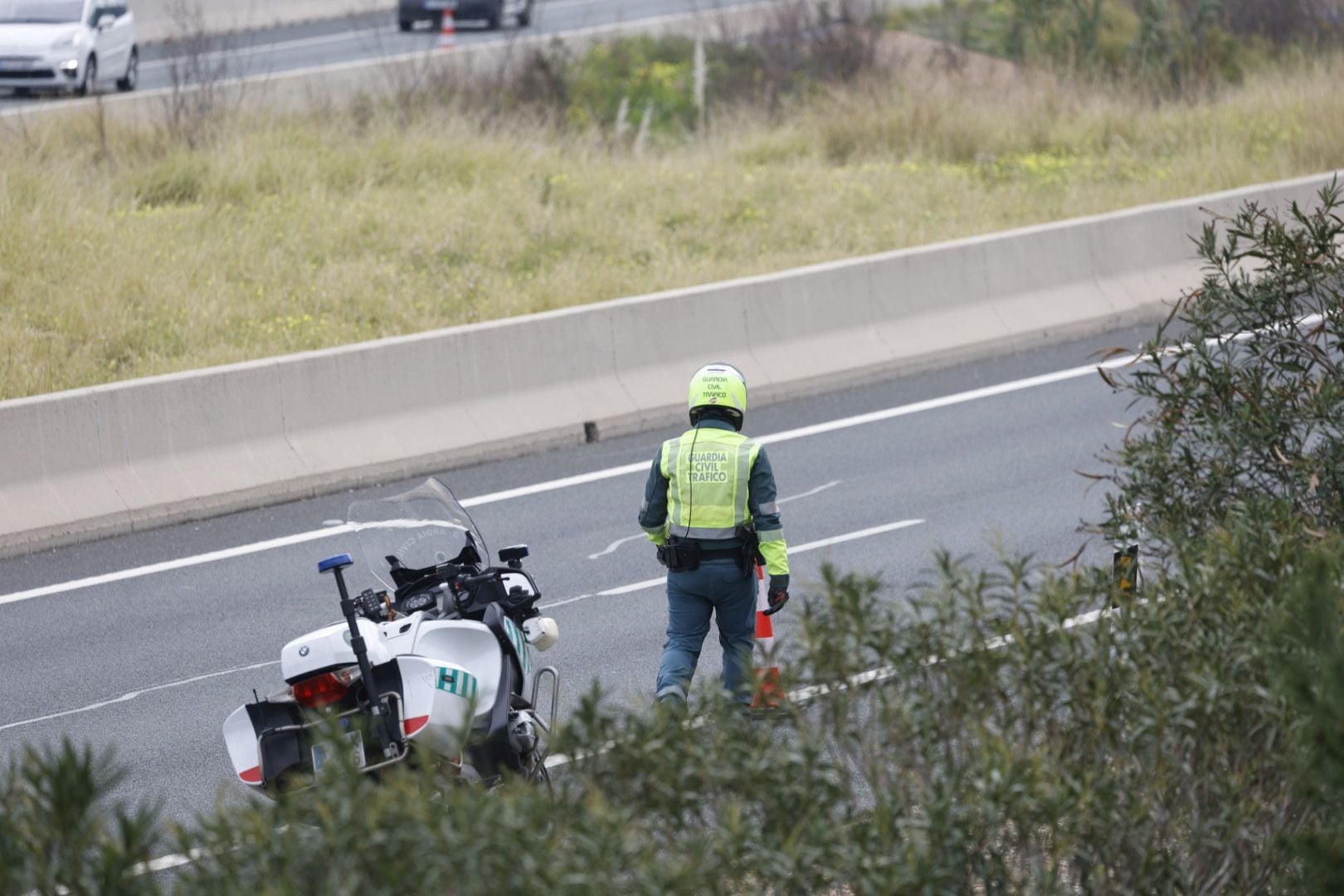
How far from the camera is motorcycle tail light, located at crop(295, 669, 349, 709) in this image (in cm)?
600

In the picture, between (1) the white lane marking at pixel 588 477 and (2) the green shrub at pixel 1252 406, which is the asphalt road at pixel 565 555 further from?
(2) the green shrub at pixel 1252 406

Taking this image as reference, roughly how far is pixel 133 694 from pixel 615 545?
334cm

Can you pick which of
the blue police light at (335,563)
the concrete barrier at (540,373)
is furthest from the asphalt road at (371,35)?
the blue police light at (335,563)

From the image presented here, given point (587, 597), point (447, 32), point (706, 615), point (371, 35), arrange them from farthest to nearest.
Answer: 1. point (371, 35)
2. point (447, 32)
3. point (587, 597)
4. point (706, 615)

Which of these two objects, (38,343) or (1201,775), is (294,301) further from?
(1201,775)

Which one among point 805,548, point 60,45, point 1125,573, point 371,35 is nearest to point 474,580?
point 1125,573

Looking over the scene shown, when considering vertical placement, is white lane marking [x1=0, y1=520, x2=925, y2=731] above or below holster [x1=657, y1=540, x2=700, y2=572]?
below

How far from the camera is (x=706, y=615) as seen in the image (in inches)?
290

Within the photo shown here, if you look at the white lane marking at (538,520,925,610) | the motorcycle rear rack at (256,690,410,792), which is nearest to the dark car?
the white lane marking at (538,520,925,610)

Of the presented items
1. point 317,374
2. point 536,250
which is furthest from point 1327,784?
point 536,250

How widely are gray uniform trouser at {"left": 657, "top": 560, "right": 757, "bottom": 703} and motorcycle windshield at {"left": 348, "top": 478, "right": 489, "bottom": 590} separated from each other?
39.3 inches

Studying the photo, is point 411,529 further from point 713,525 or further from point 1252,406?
point 1252,406

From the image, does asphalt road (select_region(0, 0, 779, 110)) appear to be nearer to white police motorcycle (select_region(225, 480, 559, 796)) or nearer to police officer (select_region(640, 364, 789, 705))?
police officer (select_region(640, 364, 789, 705))

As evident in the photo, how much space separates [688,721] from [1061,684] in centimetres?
104
